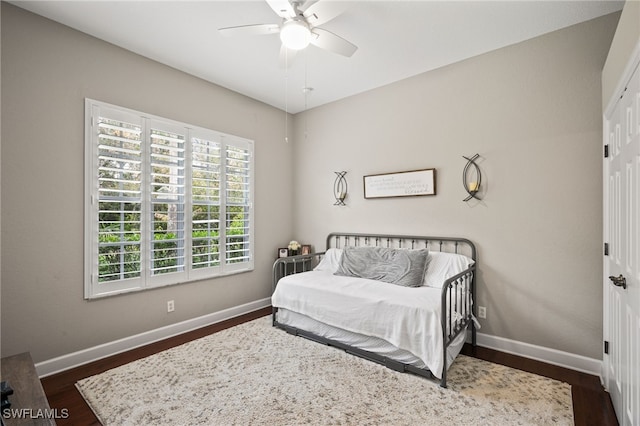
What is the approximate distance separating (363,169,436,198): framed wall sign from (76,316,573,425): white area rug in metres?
1.70

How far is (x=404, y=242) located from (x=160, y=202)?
8.78ft

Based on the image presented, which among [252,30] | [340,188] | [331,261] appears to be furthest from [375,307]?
[252,30]

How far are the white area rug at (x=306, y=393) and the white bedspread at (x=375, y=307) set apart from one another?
0.28 meters

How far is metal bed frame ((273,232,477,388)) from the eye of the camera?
239 cm

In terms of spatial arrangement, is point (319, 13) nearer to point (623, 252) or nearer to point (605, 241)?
point (623, 252)

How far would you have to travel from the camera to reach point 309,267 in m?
4.50

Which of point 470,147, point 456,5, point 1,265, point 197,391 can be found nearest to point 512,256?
point 470,147

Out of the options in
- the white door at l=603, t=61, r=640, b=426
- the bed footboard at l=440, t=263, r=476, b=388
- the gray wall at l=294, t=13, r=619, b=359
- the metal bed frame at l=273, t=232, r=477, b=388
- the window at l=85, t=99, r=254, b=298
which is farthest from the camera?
the window at l=85, t=99, r=254, b=298

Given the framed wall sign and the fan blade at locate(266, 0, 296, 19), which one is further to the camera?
the framed wall sign

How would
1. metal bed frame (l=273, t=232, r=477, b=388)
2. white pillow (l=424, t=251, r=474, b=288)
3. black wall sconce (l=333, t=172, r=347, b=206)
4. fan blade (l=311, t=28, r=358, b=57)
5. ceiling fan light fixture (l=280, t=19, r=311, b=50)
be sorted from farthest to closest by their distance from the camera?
black wall sconce (l=333, t=172, r=347, b=206), white pillow (l=424, t=251, r=474, b=288), metal bed frame (l=273, t=232, r=477, b=388), fan blade (l=311, t=28, r=358, b=57), ceiling fan light fixture (l=280, t=19, r=311, b=50)

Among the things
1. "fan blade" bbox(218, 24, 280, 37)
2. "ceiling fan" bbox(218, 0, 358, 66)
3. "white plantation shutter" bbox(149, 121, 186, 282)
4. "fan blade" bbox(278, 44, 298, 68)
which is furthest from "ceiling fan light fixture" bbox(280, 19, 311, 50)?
"white plantation shutter" bbox(149, 121, 186, 282)

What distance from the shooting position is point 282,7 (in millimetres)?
1946

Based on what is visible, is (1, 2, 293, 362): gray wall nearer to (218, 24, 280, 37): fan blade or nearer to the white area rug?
the white area rug

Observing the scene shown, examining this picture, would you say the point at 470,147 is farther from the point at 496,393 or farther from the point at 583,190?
the point at 496,393
